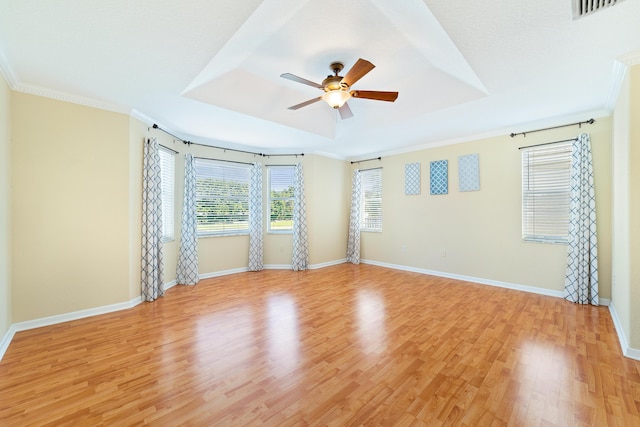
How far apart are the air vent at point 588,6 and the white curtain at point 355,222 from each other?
4649 millimetres

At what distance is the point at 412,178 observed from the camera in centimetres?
550

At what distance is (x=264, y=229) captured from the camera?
19.3 feet

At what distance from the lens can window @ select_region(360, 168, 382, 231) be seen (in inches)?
242

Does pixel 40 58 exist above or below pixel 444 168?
above

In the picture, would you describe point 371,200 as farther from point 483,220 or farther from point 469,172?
point 483,220

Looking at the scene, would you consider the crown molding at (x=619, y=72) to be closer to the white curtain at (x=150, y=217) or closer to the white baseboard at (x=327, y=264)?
the white baseboard at (x=327, y=264)

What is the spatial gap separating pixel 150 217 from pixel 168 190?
0.90 meters

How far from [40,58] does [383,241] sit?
18.9 feet

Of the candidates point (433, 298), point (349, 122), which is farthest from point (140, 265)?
point (433, 298)

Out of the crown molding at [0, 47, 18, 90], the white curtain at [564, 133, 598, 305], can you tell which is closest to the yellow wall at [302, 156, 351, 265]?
the white curtain at [564, 133, 598, 305]

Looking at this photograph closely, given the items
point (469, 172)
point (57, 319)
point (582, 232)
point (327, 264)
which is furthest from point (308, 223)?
point (582, 232)

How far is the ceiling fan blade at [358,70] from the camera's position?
2213mm

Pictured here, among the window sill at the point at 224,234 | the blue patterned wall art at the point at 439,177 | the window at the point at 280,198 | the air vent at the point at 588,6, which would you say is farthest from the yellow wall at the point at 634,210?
the window sill at the point at 224,234

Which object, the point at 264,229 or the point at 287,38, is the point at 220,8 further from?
the point at 264,229
